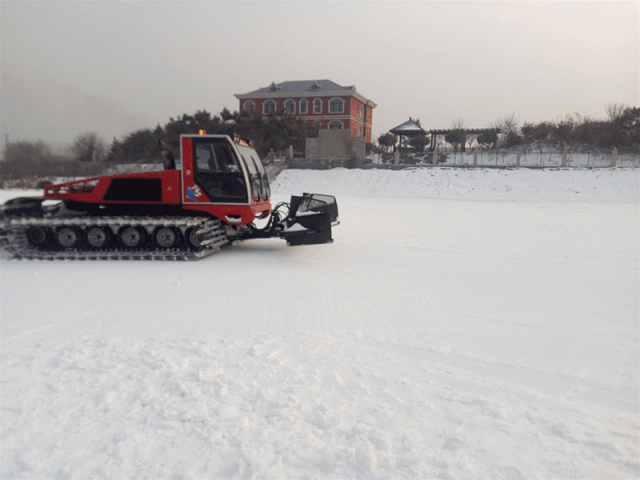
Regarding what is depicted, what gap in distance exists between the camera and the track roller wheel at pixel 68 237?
8703 mm

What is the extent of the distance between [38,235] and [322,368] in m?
7.37

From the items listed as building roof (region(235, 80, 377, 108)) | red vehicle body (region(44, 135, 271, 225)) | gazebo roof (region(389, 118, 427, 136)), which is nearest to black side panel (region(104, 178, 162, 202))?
red vehicle body (region(44, 135, 271, 225))

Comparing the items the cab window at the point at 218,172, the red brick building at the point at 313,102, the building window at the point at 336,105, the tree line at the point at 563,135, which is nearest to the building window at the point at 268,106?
the red brick building at the point at 313,102

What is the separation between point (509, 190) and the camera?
23.9 meters

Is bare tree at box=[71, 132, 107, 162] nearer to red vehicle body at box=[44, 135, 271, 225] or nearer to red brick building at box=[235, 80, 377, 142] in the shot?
red vehicle body at box=[44, 135, 271, 225]

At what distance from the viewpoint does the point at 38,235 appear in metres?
8.83

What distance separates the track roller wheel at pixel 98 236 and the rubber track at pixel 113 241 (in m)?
0.10

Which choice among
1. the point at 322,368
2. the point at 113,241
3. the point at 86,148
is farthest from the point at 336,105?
the point at 322,368

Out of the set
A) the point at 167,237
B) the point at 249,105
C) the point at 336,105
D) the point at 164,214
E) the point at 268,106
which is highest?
the point at 249,105

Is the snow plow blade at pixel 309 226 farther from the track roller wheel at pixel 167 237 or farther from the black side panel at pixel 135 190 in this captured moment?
the black side panel at pixel 135 190

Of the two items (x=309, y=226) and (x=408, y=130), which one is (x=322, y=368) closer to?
(x=309, y=226)

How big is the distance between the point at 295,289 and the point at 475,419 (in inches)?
143

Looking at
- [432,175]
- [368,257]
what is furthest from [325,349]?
[432,175]

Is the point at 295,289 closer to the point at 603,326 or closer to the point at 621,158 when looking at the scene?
the point at 603,326
